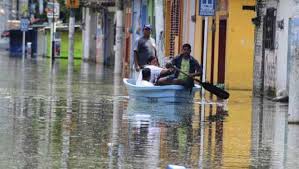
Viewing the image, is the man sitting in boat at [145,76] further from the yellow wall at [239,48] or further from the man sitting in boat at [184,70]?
the yellow wall at [239,48]

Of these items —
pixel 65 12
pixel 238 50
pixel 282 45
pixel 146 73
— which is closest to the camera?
pixel 146 73

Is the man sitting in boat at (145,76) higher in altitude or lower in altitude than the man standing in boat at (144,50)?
lower

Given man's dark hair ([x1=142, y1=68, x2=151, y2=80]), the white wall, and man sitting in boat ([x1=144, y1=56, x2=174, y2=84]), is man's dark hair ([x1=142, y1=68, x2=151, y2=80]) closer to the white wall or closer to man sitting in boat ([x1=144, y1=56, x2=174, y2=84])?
man sitting in boat ([x1=144, y1=56, x2=174, y2=84])

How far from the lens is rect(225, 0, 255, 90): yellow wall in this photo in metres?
28.9

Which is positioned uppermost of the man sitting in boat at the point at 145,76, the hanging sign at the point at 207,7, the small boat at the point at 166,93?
the hanging sign at the point at 207,7

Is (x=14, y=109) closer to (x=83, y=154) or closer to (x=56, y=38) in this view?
(x=83, y=154)

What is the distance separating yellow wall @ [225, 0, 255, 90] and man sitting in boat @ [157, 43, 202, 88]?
7.37 metres

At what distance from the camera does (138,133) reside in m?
14.2

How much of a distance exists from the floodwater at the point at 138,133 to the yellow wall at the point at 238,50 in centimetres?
575

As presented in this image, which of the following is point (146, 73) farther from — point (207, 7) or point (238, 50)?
point (238, 50)

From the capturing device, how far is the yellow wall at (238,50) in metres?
28.9

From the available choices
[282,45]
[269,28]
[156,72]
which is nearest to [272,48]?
[269,28]

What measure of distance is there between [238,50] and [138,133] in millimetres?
15155

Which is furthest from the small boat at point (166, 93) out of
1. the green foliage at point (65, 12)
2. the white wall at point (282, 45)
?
the green foliage at point (65, 12)
